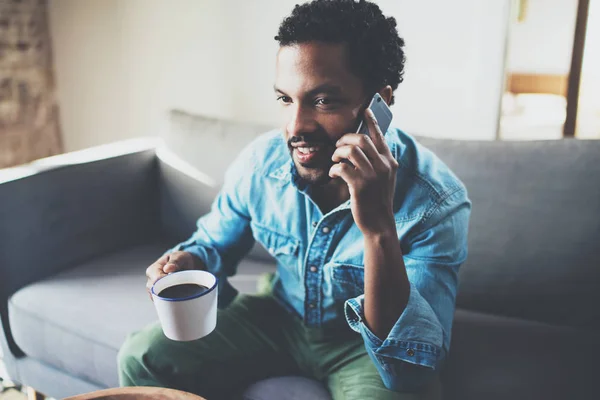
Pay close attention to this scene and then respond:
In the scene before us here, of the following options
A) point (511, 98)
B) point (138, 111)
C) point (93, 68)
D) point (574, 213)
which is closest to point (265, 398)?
point (574, 213)

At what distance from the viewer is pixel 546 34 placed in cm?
557

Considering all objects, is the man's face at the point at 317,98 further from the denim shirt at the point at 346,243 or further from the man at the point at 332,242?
the denim shirt at the point at 346,243

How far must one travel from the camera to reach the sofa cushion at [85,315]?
1335mm

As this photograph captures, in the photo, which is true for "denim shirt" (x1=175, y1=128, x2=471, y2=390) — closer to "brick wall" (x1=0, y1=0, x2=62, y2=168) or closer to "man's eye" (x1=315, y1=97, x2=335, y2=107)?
"man's eye" (x1=315, y1=97, x2=335, y2=107)

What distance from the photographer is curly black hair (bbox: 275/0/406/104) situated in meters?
0.95

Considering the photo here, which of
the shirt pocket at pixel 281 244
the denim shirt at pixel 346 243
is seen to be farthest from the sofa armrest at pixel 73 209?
Answer: the shirt pocket at pixel 281 244

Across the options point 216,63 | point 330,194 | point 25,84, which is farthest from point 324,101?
point 25,84

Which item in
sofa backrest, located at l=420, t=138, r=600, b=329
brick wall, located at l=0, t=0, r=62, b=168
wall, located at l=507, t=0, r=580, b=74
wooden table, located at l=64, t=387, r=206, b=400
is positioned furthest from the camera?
wall, located at l=507, t=0, r=580, b=74

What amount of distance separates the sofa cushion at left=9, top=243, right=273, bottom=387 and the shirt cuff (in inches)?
25.7

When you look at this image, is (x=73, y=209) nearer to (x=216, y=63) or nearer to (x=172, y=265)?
(x=172, y=265)

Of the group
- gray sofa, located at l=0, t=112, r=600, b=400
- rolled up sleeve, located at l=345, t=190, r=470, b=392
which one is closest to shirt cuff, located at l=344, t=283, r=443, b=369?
rolled up sleeve, located at l=345, t=190, r=470, b=392

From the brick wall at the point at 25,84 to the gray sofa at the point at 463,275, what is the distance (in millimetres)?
1188

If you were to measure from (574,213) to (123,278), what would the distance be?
4.09 ft

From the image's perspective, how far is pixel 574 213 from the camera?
1294 mm
